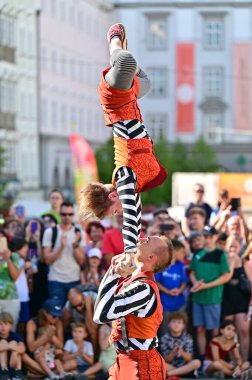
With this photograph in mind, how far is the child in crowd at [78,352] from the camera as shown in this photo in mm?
13039

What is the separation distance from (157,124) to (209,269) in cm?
6126

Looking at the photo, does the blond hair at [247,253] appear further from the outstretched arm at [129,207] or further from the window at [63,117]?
the window at [63,117]

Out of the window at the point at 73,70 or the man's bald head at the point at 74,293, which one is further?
the window at the point at 73,70

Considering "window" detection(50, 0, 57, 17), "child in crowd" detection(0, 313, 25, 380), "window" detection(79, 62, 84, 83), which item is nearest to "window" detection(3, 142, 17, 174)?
"window" detection(50, 0, 57, 17)

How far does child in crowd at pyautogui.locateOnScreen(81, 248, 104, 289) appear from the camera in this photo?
1349 cm

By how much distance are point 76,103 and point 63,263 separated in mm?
55454

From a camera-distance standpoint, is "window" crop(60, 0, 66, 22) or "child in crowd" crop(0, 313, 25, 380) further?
"window" crop(60, 0, 66, 22)

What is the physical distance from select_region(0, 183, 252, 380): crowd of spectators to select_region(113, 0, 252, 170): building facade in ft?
197

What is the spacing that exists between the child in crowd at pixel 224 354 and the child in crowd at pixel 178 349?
175mm

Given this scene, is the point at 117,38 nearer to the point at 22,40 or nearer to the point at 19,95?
the point at 19,95

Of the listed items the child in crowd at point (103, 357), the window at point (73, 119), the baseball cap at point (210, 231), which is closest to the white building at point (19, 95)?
the window at point (73, 119)

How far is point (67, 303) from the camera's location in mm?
13422

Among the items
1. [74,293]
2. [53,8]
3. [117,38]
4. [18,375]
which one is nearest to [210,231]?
[74,293]

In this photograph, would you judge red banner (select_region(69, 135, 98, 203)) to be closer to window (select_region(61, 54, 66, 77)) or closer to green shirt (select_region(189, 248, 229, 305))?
green shirt (select_region(189, 248, 229, 305))
